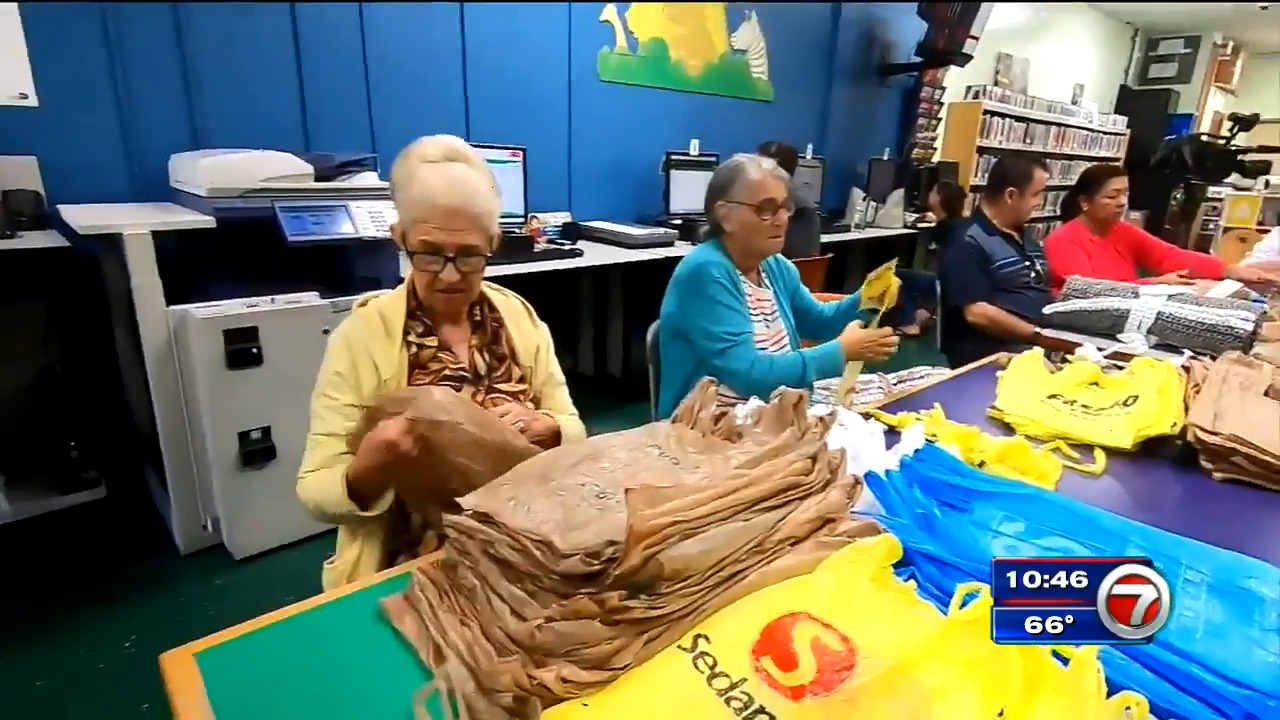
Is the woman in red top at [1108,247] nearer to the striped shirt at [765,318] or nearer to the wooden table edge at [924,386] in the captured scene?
the wooden table edge at [924,386]

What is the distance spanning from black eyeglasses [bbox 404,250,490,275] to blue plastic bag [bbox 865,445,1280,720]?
675 millimetres

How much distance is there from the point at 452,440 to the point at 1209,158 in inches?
240

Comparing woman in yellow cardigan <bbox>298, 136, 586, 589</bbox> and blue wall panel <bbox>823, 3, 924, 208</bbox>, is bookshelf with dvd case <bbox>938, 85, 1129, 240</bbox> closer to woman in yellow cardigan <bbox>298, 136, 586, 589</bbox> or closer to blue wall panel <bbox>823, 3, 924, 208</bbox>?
blue wall panel <bbox>823, 3, 924, 208</bbox>

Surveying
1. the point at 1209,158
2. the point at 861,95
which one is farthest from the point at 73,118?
the point at 1209,158

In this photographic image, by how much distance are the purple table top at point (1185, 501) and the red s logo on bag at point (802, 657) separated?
2.36 feet

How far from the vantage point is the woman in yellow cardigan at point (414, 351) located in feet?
3.51

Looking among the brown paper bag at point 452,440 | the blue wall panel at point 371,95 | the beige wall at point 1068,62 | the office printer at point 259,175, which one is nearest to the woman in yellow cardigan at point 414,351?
the brown paper bag at point 452,440

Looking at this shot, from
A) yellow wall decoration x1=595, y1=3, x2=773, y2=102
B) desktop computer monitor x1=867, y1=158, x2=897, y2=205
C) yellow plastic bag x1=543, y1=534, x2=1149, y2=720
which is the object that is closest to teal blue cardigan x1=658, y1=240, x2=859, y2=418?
yellow plastic bag x1=543, y1=534, x2=1149, y2=720

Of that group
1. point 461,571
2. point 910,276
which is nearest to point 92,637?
point 461,571

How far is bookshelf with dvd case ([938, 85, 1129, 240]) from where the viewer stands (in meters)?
5.73

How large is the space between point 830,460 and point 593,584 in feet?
1.13

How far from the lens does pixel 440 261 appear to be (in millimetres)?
1097

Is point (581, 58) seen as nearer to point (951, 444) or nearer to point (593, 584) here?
point (951, 444)

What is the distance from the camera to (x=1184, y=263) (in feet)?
9.37
